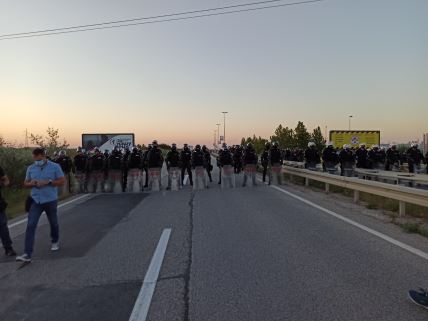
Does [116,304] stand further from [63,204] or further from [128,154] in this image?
[128,154]

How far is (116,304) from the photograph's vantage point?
5.27 m

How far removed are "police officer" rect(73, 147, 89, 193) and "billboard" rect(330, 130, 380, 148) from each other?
26950 millimetres

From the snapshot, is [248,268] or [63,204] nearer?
[248,268]

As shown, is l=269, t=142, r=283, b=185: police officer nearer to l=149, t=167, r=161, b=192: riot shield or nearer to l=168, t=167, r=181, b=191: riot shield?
l=168, t=167, r=181, b=191: riot shield

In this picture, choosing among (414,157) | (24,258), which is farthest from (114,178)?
(414,157)

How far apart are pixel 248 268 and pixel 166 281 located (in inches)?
45.4

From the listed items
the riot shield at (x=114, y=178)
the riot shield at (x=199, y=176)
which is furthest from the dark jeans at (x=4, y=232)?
the riot shield at (x=199, y=176)

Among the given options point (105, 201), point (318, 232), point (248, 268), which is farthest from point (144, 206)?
point (248, 268)

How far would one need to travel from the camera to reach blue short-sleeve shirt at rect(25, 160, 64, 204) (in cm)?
797

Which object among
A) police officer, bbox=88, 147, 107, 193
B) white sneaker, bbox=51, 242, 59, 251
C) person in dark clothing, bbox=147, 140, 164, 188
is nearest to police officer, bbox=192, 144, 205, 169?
person in dark clothing, bbox=147, 140, 164, 188

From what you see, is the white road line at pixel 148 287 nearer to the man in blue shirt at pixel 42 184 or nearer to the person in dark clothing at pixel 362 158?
the man in blue shirt at pixel 42 184

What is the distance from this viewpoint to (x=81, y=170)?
1984cm

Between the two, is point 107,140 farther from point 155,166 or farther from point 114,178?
point 155,166

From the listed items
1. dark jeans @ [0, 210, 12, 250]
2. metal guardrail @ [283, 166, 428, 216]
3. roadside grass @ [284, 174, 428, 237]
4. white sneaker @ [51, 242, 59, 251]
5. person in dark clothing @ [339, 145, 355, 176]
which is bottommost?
white sneaker @ [51, 242, 59, 251]
